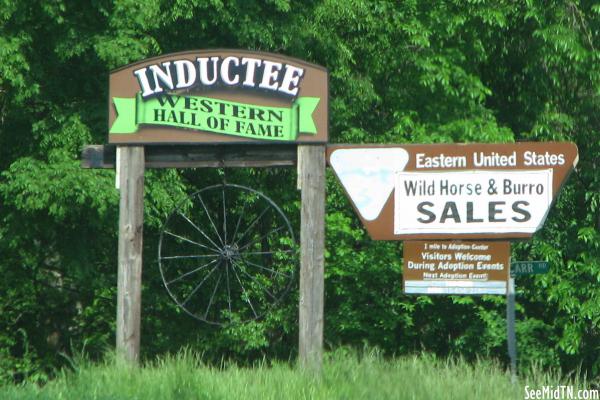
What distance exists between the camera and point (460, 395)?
359 inches

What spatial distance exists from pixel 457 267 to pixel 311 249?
149 cm

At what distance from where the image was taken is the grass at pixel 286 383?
912cm

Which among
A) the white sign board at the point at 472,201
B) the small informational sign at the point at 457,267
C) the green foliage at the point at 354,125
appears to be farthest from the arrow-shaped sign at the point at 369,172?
the green foliage at the point at 354,125

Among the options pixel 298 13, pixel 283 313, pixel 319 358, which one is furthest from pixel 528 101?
pixel 319 358

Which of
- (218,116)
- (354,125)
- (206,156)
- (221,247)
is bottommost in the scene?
(221,247)

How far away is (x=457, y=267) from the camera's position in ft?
35.0

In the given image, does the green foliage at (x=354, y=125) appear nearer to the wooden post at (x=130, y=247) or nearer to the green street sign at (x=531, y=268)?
the wooden post at (x=130, y=247)

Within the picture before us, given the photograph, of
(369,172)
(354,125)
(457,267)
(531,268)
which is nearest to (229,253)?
(369,172)

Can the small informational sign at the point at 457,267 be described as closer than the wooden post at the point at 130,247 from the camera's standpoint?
Yes
